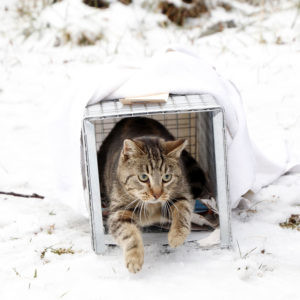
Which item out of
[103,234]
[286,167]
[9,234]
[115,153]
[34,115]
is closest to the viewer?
[103,234]

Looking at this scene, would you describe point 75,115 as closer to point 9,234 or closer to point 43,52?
point 9,234

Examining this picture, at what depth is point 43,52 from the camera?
5.46 meters

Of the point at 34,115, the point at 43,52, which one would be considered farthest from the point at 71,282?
the point at 43,52

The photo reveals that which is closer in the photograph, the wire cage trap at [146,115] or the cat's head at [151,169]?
the wire cage trap at [146,115]

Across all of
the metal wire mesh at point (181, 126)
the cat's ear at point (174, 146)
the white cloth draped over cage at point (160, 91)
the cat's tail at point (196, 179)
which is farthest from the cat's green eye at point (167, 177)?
the metal wire mesh at point (181, 126)

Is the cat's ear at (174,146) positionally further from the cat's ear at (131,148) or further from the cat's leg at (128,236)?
the cat's leg at (128,236)

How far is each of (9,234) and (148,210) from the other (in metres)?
0.76

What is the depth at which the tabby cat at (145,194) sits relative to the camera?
2496 millimetres

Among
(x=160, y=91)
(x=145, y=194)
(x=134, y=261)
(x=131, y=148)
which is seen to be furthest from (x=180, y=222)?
(x=160, y=91)

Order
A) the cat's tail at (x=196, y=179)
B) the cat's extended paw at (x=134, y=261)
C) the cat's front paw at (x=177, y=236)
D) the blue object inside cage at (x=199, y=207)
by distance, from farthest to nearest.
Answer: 1. the cat's tail at (x=196, y=179)
2. the blue object inside cage at (x=199, y=207)
3. the cat's front paw at (x=177, y=236)
4. the cat's extended paw at (x=134, y=261)

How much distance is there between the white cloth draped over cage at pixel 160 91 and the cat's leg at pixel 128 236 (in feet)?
0.79

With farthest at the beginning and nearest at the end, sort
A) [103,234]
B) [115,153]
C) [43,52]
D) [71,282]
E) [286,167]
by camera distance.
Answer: [43,52], [286,167], [115,153], [103,234], [71,282]

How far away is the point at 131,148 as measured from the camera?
258cm

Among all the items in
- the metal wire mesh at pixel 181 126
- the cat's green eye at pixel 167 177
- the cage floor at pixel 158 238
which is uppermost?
the cat's green eye at pixel 167 177
